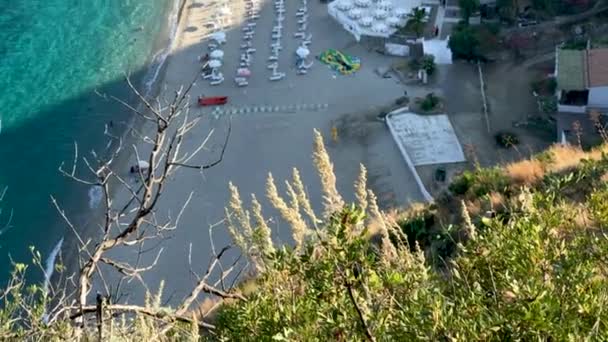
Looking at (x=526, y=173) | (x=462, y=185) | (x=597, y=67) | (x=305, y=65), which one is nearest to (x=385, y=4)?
(x=305, y=65)

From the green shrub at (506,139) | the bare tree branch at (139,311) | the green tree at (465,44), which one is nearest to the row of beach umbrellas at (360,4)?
the green tree at (465,44)

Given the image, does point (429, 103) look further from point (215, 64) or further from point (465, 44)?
point (215, 64)

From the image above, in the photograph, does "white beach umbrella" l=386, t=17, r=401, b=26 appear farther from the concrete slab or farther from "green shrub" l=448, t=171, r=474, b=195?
"green shrub" l=448, t=171, r=474, b=195

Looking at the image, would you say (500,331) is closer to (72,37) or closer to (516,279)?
(516,279)

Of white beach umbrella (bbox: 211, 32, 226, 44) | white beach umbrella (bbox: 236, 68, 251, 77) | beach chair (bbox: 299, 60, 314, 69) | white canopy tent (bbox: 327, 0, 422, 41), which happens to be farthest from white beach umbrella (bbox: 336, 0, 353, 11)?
white beach umbrella (bbox: 236, 68, 251, 77)

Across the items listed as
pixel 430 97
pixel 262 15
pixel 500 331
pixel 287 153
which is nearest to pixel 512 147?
pixel 430 97
